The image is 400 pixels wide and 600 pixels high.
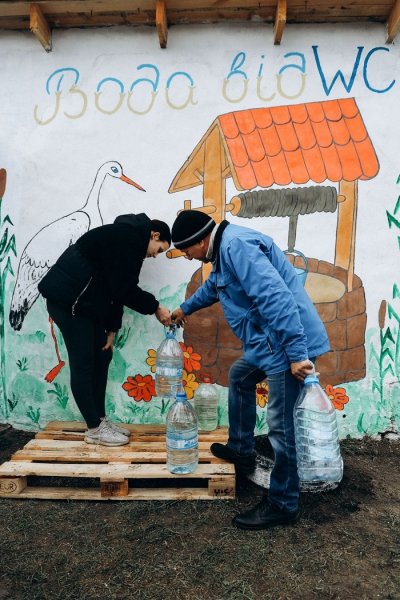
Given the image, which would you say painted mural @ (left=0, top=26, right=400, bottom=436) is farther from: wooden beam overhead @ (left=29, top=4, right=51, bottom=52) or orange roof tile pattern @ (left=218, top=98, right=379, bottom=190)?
wooden beam overhead @ (left=29, top=4, right=51, bottom=52)

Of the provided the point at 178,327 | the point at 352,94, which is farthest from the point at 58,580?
the point at 352,94

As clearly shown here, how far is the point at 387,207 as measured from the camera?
4145 millimetres

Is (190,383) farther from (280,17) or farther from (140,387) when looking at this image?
(280,17)

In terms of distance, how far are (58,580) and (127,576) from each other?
0.36 m

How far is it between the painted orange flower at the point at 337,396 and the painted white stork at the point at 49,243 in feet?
8.01

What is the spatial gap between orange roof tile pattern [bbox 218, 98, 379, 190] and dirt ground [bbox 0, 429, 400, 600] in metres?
2.55

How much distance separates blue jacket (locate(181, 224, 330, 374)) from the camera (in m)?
2.69

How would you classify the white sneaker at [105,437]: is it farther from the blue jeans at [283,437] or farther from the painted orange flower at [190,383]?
the blue jeans at [283,437]

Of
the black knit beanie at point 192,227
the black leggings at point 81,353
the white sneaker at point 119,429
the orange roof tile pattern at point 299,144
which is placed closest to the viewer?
the black knit beanie at point 192,227

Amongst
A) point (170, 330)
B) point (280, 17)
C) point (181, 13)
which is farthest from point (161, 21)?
point (170, 330)

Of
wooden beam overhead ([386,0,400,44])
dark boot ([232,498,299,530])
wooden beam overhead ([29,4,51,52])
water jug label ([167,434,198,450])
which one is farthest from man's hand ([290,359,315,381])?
wooden beam overhead ([29,4,51,52])

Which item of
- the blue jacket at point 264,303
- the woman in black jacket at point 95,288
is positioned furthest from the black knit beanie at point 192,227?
the woman in black jacket at point 95,288

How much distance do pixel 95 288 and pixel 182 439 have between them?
1.28 meters

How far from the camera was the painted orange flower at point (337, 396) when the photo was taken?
4188 mm
